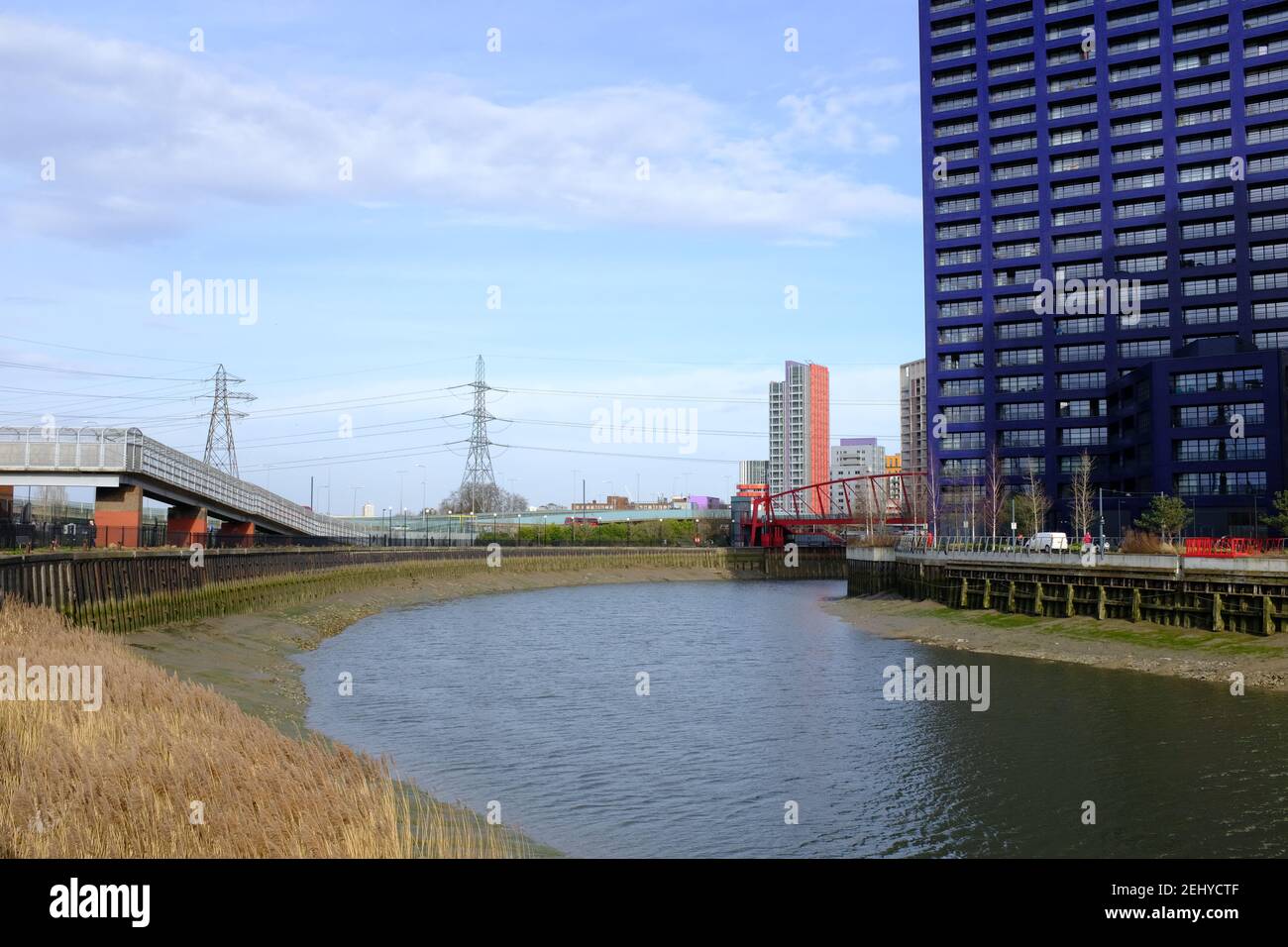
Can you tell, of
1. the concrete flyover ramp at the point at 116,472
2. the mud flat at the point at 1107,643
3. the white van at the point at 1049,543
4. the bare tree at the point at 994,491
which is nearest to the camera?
the mud flat at the point at 1107,643

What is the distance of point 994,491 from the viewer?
382 feet

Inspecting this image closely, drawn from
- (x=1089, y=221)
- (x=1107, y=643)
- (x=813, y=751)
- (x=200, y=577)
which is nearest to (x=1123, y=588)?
(x=1107, y=643)

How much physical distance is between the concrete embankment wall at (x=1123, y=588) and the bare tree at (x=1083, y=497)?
118 feet

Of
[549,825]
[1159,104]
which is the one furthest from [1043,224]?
[549,825]

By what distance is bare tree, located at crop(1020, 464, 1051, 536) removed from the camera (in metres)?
111

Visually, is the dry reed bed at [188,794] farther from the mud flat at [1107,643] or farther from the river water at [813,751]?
the mud flat at [1107,643]

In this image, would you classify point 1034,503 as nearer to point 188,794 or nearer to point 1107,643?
point 1107,643

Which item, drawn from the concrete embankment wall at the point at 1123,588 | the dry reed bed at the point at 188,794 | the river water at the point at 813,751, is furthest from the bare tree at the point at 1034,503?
the dry reed bed at the point at 188,794

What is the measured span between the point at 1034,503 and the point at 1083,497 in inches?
188

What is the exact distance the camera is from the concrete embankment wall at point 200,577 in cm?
3347

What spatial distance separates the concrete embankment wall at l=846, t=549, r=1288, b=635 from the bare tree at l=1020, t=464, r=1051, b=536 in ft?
119
